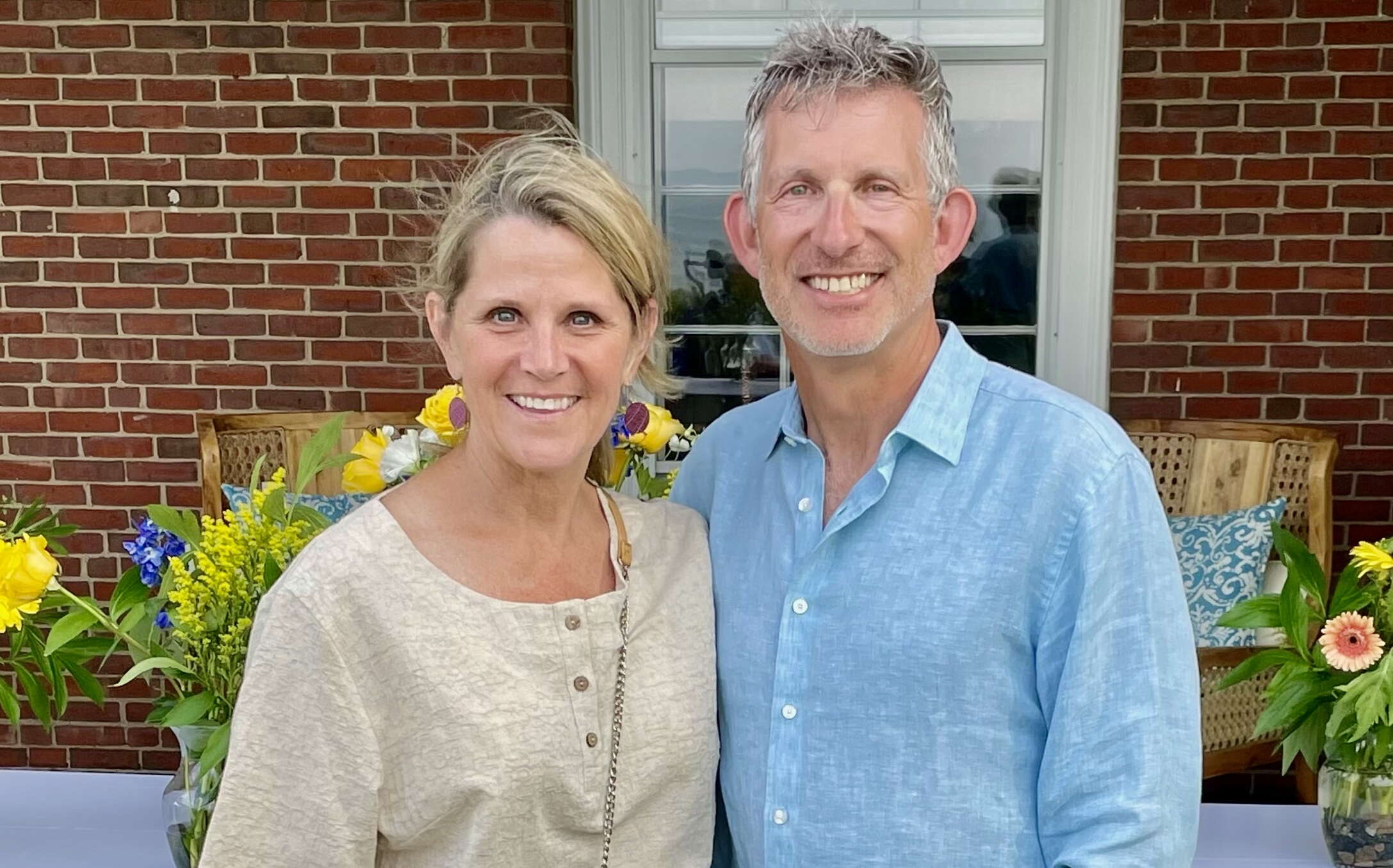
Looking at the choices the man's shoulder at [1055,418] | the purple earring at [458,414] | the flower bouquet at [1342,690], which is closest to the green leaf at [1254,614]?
the flower bouquet at [1342,690]

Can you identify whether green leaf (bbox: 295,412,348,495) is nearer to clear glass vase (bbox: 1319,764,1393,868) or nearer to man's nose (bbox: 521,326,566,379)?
man's nose (bbox: 521,326,566,379)

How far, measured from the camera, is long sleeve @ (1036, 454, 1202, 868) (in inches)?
42.0

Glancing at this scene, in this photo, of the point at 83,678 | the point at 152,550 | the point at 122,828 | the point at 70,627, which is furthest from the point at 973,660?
the point at 122,828

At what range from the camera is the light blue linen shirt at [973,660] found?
1.08 m

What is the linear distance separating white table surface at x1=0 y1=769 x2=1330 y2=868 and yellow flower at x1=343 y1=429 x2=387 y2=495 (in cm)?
58

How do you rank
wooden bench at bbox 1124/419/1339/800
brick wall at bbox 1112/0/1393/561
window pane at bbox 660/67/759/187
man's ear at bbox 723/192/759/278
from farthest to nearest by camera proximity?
window pane at bbox 660/67/759/187, brick wall at bbox 1112/0/1393/561, wooden bench at bbox 1124/419/1339/800, man's ear at bbox 723/192/759/278

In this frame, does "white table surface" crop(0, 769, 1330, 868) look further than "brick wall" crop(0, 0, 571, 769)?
No

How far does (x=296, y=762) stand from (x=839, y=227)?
727 mm

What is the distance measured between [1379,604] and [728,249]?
225 cm

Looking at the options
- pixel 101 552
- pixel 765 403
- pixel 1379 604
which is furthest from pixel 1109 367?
pixel 101 552

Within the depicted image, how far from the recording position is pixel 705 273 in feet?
11.6

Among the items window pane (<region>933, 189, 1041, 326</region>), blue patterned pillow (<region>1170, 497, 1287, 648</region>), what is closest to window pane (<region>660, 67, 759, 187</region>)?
window pane (<region>933, 189, 1041, 326</region>)

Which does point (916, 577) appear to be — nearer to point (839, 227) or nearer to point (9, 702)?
point (839, 227)

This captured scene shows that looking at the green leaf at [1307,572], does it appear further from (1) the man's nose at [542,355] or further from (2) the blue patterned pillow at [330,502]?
(2) the blue patterned pillow at [330,502]
